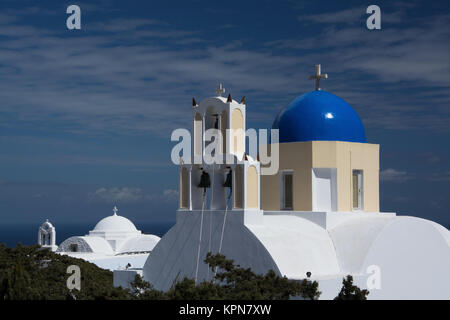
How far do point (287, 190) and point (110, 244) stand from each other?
59.0 ft

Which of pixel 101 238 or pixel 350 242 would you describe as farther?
pixel 101 238

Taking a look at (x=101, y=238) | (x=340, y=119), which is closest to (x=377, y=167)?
(x=340, y=119)

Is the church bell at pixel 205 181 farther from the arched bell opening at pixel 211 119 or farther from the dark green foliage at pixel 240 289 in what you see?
the dark green foliage at pixel 240 289

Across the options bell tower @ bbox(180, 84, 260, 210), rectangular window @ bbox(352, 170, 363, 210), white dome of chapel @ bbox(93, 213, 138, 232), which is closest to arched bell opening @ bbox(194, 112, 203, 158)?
bell tower @ bbox(180, 84, 260, 210)

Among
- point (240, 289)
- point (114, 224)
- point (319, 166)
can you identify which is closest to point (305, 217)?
point (319, 166)

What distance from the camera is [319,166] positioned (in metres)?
17.7

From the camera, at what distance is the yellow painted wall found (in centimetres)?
1772

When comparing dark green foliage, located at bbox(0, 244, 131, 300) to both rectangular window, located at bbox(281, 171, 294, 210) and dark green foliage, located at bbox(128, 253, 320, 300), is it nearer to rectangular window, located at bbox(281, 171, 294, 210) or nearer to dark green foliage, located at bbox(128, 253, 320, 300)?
dark green foliage, located at bbox(128, 253, 320, 300)

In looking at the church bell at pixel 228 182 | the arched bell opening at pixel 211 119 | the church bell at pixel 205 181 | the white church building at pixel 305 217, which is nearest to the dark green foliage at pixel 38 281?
the white church building at pixel 305 217

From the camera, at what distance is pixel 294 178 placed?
1798 centimetres

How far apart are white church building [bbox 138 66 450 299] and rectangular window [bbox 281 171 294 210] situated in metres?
0.03

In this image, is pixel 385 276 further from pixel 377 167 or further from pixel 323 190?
pixel 377 167
